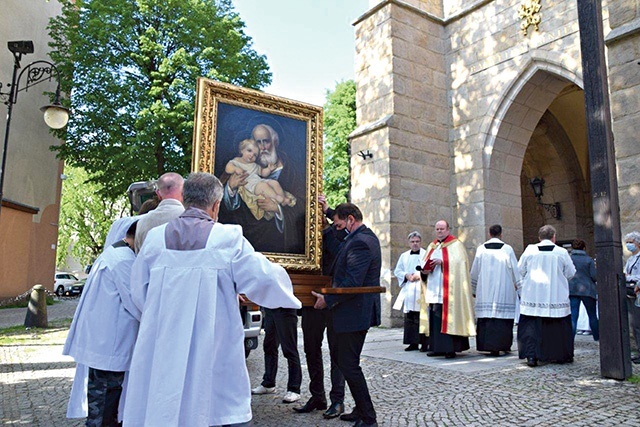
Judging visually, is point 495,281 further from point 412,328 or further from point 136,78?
point 136,78

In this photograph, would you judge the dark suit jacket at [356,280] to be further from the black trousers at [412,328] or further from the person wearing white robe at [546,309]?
the black trousers at [412,328]

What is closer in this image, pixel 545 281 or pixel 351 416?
pixel 351 416

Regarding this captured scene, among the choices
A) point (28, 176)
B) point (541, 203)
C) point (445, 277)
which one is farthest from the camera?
point (28, 176)

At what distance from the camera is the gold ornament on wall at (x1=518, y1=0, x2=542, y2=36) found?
428 inches

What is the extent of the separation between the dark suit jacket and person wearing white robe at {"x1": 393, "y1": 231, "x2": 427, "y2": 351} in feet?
13.3

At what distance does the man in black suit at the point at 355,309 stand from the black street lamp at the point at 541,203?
12261 millimetres

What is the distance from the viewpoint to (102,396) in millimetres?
3262

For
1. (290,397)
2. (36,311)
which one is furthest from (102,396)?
(36,311)

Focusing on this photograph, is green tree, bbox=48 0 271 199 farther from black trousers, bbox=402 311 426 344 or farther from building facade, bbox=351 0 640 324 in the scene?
black trousers, bbox=402 311 426 344

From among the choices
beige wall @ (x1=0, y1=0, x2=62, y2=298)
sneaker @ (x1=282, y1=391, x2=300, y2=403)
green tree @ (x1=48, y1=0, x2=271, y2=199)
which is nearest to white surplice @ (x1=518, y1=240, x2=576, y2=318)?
Answer: sneaker @ (x1=282, y1=391, x2=300, y2=403)

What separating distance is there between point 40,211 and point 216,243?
2287 centimetres

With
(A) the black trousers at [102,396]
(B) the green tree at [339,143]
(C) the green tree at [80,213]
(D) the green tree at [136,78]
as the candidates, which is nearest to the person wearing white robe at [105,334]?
(A) the black trousers at [102,396]

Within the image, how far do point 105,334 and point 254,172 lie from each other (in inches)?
79.1

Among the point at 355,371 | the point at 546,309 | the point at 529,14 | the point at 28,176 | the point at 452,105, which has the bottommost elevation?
the point at 355,371
